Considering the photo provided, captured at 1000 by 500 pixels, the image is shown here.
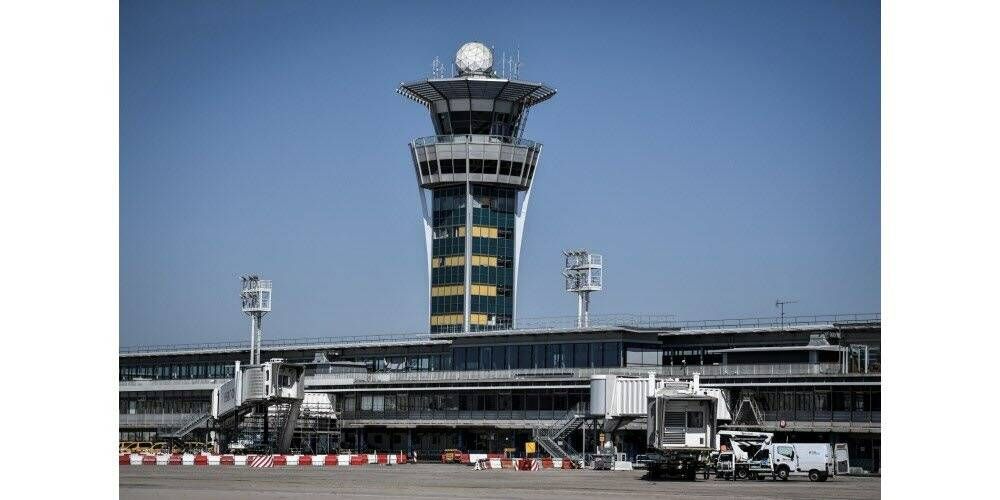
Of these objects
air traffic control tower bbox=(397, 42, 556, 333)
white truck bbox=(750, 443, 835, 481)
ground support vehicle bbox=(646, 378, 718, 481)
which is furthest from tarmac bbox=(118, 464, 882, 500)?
air traffic control tower bbox=(397, 42, 556, 333)

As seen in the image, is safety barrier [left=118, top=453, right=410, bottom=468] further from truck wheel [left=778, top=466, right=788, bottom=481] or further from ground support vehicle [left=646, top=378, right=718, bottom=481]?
truck wheel [left=778, top=466, right=788, bottom=481]

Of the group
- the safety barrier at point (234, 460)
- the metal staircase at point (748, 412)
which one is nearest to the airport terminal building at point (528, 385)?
the metal staircase at point (748, 412)

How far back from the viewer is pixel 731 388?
95.1 meters

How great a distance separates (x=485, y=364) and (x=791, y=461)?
51.8 metres

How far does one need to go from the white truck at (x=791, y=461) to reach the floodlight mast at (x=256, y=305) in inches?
2718

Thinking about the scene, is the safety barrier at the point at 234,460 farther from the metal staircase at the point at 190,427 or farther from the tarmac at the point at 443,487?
the metal staircase at the point at 190,427

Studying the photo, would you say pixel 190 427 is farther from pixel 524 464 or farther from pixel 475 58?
pixel 475 58

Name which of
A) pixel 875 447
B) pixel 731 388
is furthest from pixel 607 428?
pixel 875 447

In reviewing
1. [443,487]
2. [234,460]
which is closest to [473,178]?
[234,460]

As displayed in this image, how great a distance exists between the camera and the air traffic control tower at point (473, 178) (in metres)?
150

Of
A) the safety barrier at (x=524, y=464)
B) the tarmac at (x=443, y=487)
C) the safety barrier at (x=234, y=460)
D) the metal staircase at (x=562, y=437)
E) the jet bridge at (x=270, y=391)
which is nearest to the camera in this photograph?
the tarmac at (x=443, y=487)
